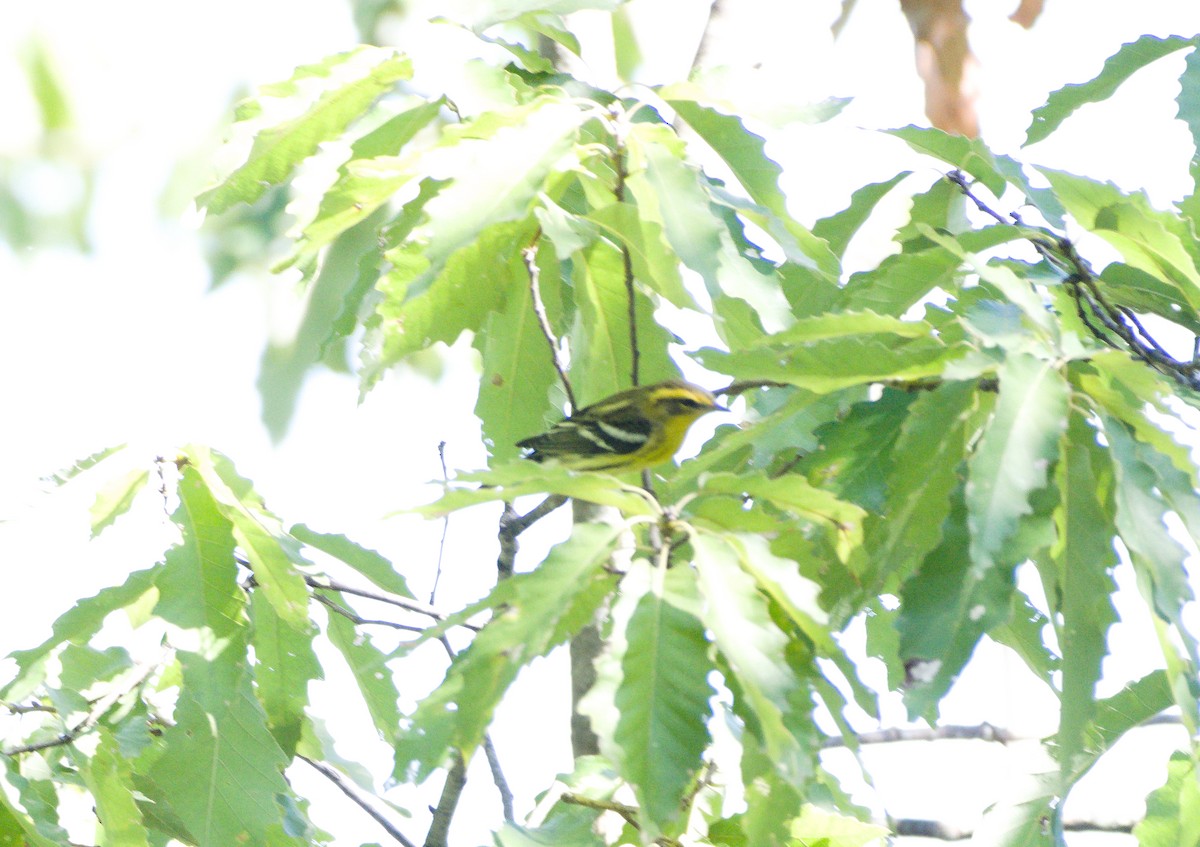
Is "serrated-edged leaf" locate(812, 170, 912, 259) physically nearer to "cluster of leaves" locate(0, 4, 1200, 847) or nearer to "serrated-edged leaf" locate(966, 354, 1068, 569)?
"cluster of leaves" locate(0, 4, 1200, 847)

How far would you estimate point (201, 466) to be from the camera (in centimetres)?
253

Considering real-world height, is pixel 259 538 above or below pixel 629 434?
above

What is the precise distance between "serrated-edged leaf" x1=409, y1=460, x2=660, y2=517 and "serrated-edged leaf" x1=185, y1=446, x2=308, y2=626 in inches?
30.8

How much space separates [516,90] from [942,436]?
1.30 metres

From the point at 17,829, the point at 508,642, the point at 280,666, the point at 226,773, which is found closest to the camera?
the point at 508,642

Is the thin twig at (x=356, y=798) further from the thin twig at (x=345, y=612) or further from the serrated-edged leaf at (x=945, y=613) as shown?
the serrated-edged leaf at (x=945, y=613)

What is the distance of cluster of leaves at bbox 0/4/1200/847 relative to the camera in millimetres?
1748

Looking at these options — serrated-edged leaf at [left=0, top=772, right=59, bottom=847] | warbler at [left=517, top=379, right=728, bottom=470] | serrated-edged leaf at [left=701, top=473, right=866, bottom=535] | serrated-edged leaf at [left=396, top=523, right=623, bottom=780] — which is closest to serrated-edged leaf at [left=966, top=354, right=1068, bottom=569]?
serrated-edged leaf at [left=701, top=473, right=866, bottom=535]

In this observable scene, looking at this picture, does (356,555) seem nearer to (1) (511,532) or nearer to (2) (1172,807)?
(1) (511,532)

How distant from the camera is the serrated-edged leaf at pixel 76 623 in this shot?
2566mm

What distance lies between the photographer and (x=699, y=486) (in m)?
1.93

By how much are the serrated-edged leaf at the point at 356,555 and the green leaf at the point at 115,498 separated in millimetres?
366

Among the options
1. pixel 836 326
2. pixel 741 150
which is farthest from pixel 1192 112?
pixel 836 326

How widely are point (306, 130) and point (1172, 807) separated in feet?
7.85
